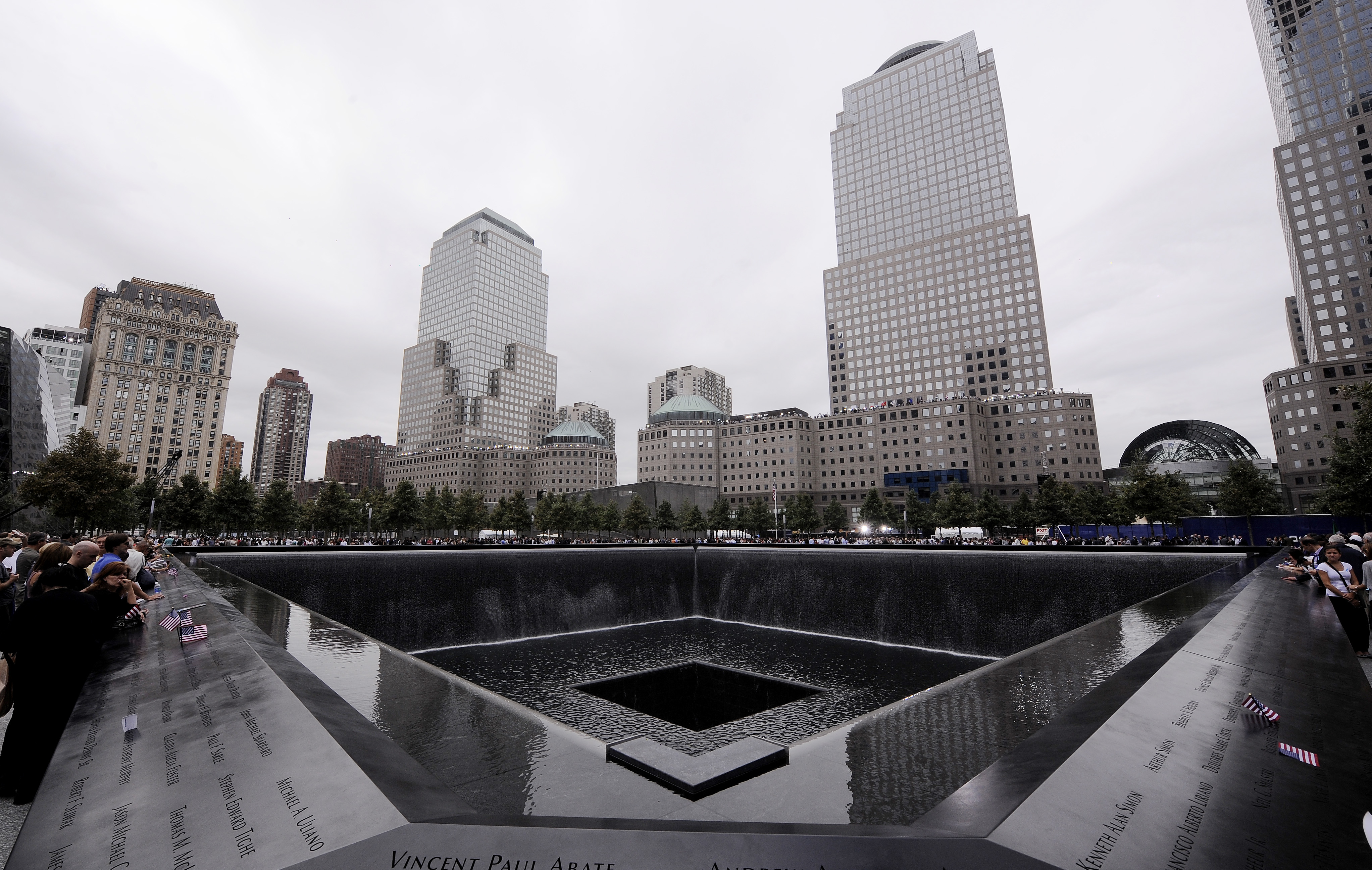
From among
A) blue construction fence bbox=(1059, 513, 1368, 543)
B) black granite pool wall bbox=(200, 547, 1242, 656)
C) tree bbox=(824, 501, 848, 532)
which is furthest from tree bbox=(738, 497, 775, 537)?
black granite pool wall bbox=(200, 547, 1242, 656)

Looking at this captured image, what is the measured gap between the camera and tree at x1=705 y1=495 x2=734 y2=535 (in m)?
107

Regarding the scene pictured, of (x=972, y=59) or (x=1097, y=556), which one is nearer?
(x=1097, y=556)

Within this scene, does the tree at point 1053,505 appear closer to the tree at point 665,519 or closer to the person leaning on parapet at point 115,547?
the tree at point 665,519

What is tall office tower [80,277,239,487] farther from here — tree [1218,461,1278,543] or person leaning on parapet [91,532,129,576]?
tree [1218,461,1278,543]

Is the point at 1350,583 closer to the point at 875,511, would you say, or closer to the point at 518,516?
the point at 875,511

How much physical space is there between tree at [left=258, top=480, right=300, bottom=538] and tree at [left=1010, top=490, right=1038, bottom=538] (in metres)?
99.3

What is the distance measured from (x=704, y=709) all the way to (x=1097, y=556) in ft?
59.8

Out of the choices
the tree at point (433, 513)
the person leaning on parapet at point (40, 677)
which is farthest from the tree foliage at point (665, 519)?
the person leaning on parapet at point (40, 677)

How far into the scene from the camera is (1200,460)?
121 meters

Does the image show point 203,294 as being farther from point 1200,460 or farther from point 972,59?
point 1200,460

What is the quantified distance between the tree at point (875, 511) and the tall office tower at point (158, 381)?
5418 inches

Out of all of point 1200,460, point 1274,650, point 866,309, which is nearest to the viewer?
point 1274,650

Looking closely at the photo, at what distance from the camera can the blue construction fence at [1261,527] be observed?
161 feet

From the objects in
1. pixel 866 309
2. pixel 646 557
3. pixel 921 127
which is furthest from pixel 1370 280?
pixel 646 557
